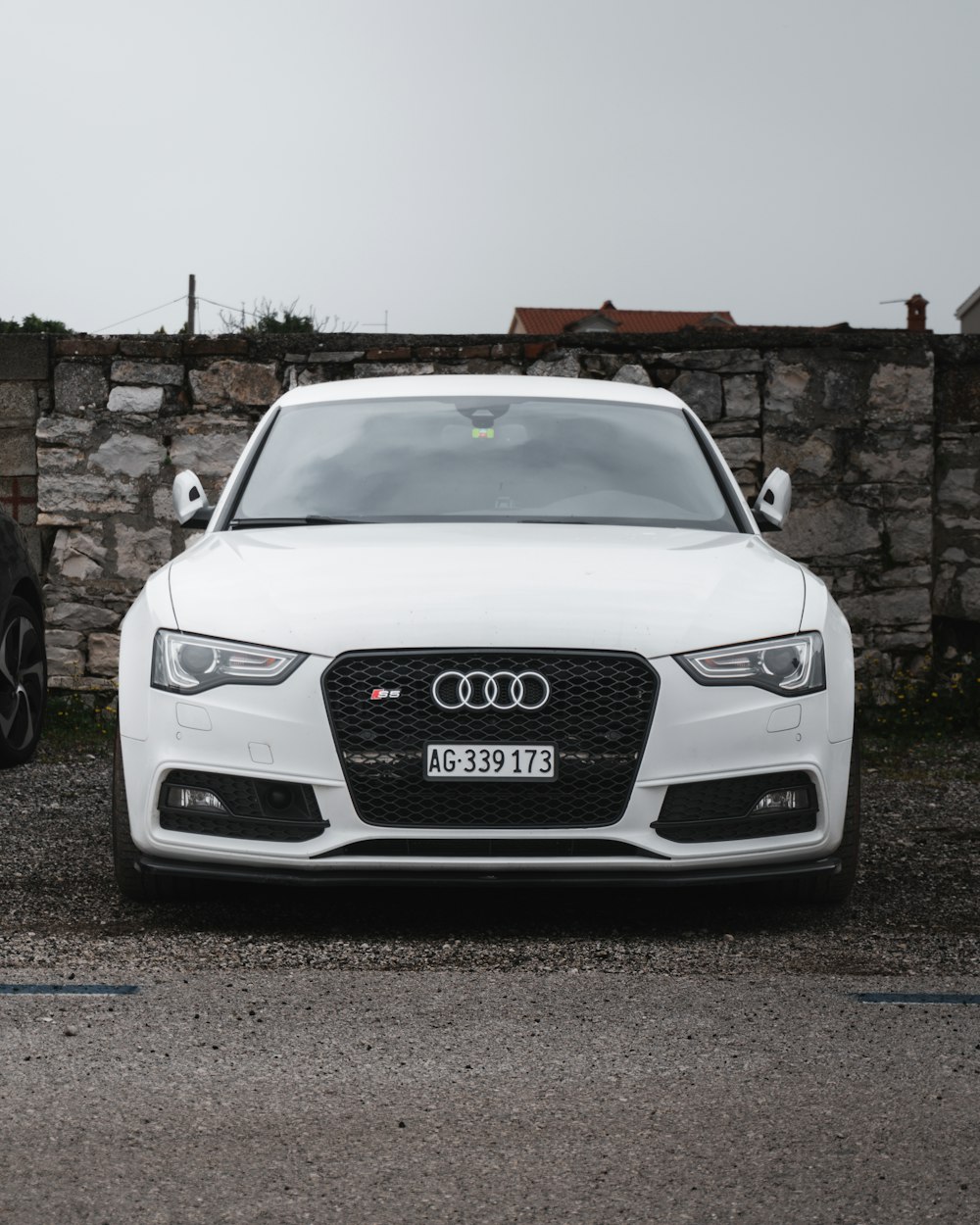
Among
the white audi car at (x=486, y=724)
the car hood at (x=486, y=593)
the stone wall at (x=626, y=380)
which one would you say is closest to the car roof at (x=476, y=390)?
the car hood at (x=486, y=593)

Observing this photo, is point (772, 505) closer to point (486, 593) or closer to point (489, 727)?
point (486, 593)

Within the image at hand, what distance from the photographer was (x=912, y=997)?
12.2 feet

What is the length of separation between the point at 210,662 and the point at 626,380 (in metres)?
5.30

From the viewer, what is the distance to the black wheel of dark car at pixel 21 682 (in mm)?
6785

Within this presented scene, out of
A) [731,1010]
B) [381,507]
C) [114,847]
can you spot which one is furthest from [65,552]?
[731,1010]

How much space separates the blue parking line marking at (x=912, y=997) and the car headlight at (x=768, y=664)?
0.84m

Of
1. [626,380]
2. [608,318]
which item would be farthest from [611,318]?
[626,380]

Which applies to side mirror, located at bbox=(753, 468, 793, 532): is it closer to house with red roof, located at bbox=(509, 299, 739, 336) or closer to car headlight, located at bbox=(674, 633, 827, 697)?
car headlight, located at bbox=(674, 633, 827, 697)

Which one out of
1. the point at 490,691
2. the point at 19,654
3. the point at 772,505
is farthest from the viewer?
the point at 19,654

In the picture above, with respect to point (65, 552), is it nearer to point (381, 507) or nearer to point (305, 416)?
point (305, 416)

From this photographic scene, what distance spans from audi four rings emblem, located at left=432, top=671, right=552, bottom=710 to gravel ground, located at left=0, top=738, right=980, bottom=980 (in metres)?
0.61

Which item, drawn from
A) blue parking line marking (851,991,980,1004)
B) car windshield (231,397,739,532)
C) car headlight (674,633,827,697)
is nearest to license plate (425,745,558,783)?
car headlight (674,633,827,697)

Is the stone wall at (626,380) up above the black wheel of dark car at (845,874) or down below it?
above

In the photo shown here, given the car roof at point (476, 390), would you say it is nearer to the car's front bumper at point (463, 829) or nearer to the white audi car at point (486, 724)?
the white audi car at point (486, 724)
